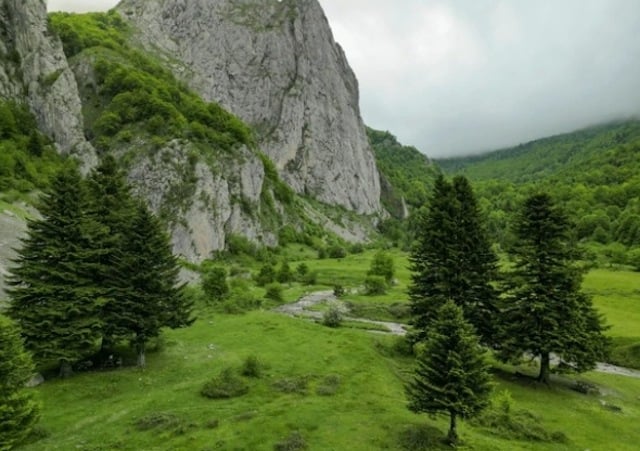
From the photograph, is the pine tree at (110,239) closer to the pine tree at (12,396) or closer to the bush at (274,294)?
the pine tree at (12,396)

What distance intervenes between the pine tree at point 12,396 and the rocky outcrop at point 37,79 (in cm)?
9168

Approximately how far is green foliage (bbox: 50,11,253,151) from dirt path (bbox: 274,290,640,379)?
61.8 meters

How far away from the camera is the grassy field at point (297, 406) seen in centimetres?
2555

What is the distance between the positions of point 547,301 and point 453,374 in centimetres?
1856

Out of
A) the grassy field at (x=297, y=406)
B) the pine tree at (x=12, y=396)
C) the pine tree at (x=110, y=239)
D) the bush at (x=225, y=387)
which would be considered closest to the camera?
the pine tree at (x=12, y=396)

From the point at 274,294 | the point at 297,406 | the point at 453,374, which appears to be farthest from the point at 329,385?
the point at 274,294

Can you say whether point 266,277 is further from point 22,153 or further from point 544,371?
A: point 544,371

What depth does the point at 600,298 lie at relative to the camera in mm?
78062

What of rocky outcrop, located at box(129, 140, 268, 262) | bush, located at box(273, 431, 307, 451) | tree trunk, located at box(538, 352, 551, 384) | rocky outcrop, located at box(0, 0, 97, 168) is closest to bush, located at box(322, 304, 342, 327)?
tree trunk, located at box(538, 352, 551, 384)

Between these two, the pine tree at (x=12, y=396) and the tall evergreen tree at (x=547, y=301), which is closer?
the pine tree at (x=12, y=396)

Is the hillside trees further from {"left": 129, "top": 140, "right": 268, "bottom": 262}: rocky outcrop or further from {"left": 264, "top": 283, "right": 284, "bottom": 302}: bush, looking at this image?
{"left": 129, "top": 140, "right": 268, "bottom": 262}: rocky outcrop

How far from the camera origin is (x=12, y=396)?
68.2 ft

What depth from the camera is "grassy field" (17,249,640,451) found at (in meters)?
25.5

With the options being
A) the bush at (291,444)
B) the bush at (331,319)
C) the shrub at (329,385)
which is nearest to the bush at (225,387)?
the shrub at (329,385)
